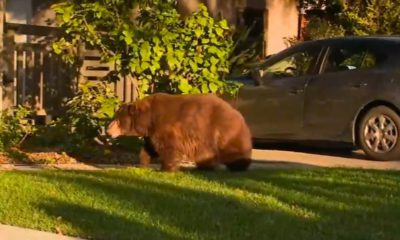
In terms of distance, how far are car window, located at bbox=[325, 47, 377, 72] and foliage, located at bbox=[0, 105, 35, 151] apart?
4.22 meters

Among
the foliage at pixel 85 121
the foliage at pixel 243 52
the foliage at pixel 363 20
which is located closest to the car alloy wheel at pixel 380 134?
the foliage at pixel 243 52

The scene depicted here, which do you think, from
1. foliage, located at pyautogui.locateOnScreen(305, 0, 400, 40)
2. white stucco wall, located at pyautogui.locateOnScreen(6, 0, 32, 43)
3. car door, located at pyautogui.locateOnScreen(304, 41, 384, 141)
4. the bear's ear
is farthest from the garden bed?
foliage, located at pyautogui.locateOnScreen(305, 0, 400, 40)

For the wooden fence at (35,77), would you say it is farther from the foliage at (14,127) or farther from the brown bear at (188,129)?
the brown bear at (188,129)

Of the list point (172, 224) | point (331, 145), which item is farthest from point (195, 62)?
point (172, 224)

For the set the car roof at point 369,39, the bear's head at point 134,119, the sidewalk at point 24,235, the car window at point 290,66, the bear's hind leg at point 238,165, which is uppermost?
the car roof at point 369,39

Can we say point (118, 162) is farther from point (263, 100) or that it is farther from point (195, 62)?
point (263, 100)

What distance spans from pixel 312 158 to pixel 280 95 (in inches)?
40.2

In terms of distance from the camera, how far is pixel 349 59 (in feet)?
39.4

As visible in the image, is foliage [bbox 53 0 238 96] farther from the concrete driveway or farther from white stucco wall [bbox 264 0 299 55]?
white stucco wall [bbox 264 0 299 55]

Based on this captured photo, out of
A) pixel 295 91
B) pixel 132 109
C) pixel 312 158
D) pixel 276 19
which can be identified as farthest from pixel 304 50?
pixel 276 19

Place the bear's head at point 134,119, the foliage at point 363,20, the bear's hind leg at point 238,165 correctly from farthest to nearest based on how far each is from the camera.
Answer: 1. the foliage at point 363,20
2. the bear's hind leg at point 238,165
3. the bear's head at point 134,119

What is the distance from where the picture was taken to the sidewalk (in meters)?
6.38

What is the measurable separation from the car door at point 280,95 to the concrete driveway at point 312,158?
344 millimetres

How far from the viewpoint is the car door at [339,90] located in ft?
38.2
